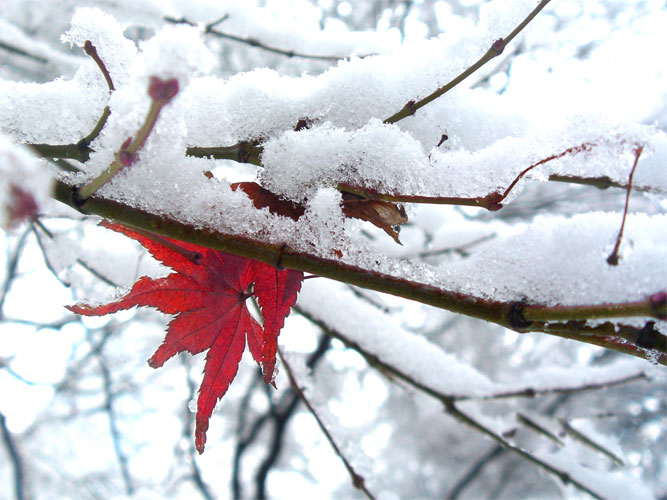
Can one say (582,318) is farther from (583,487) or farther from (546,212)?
(546,212)

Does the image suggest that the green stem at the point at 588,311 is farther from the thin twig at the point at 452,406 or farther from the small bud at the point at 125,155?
the thin twig at the point at 452,406

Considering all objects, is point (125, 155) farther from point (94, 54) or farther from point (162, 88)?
point (94, 54)

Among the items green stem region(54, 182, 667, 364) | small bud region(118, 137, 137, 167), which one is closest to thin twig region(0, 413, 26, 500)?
green stem region(54, 182, 667, 364)

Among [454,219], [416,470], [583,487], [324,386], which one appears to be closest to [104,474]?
[324,386]

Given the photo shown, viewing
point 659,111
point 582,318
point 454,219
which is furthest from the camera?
point 659,111

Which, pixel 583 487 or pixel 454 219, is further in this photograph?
pixel 454 219

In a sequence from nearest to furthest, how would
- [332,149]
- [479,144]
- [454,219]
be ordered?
[332,149] < [479,144] < [454,219]
